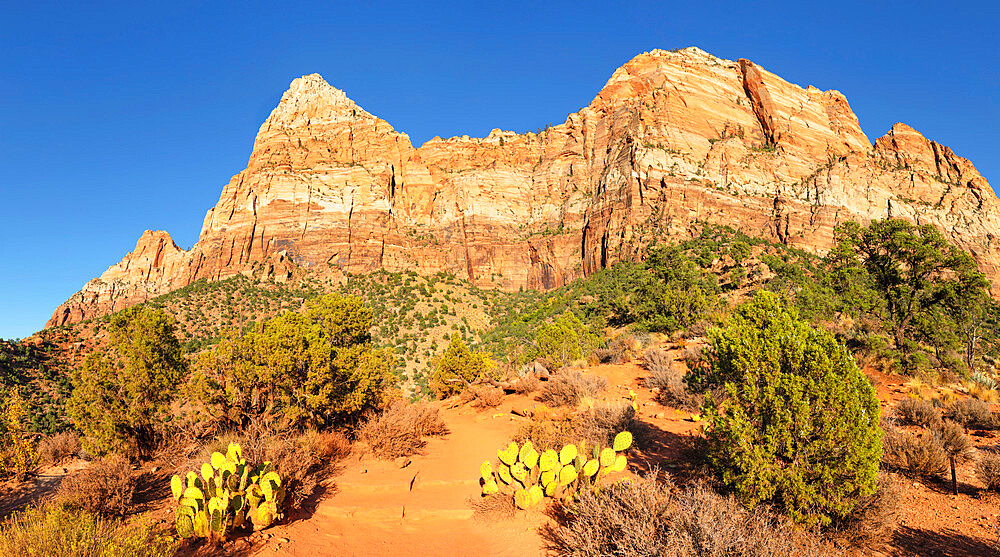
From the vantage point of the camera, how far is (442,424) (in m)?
10.8

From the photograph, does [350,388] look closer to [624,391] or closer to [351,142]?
[624,391]

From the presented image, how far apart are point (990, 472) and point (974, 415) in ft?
11.7

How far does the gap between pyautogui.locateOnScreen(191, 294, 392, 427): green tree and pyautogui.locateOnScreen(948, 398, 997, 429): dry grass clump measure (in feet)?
43.4

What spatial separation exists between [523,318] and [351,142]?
50956 millimetres

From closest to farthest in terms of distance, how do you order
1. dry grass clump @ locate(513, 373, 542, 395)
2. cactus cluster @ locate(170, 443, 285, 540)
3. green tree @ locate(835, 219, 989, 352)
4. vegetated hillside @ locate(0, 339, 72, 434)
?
cactus cluster @ locate(170, 443, 285, 540) < dry grass clump @ locate(513, 373, 542, 395) < green tree @ locate(835, 219, 989, 352) < vegetated hillside @ locate(0, 339, 72, 434)

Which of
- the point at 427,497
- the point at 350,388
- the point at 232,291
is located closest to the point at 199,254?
the point at 232,291

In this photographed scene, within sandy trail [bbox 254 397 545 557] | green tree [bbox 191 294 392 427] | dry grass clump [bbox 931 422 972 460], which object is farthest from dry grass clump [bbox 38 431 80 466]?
dry grass clump [bbox 931 422 972 460]

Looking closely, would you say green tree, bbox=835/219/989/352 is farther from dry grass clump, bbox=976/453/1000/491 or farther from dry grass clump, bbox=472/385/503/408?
dry grass clump, bbox=472/385/503/408

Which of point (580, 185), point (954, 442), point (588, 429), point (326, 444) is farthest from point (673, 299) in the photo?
point (580, 185)

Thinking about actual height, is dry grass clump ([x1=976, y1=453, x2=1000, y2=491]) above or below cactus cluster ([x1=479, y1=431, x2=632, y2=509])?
above

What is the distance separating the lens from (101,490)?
6.07 meters

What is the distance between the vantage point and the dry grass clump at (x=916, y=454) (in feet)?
21.1

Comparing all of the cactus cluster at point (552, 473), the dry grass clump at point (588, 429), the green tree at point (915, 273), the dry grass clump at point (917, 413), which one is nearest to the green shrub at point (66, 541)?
the cactus cluster at point (552, 473)

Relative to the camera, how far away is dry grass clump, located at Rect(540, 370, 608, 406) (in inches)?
466
